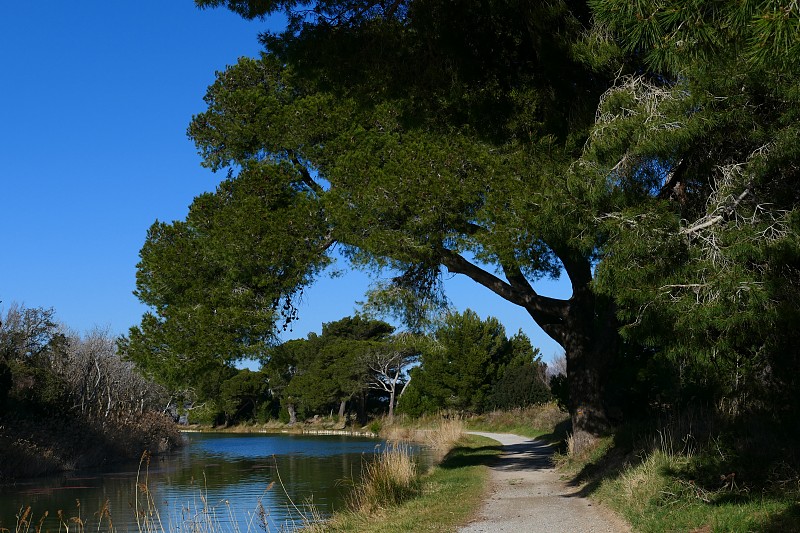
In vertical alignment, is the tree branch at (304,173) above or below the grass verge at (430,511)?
above

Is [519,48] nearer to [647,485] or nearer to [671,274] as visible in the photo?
[671,274]

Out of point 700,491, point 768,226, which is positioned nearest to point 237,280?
point 700,491

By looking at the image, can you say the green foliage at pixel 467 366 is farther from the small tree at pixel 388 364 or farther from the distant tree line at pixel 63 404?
the distant tree line at pixel 63 404

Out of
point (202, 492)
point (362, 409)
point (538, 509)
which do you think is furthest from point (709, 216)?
point (362, 409)

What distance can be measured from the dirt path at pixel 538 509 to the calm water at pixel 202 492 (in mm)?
2262

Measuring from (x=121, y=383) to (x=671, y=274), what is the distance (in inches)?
1319

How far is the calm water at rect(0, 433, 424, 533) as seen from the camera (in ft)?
45.0

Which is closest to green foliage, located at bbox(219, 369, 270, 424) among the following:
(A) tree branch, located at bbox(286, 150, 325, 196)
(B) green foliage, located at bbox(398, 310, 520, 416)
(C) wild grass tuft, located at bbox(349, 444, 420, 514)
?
(B) green foliage, located at bbox(398, 310, 520, 416)

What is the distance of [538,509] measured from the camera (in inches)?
377

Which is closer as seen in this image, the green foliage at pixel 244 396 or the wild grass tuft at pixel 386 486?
the wild grass tuft at pixel 386 486

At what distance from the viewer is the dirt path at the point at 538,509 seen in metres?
8.12

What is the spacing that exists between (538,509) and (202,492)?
12277mm

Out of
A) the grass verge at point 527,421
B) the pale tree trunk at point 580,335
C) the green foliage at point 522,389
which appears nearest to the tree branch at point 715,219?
the pale tree trunk at point 580,335

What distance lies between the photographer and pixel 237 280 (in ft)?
49.4
